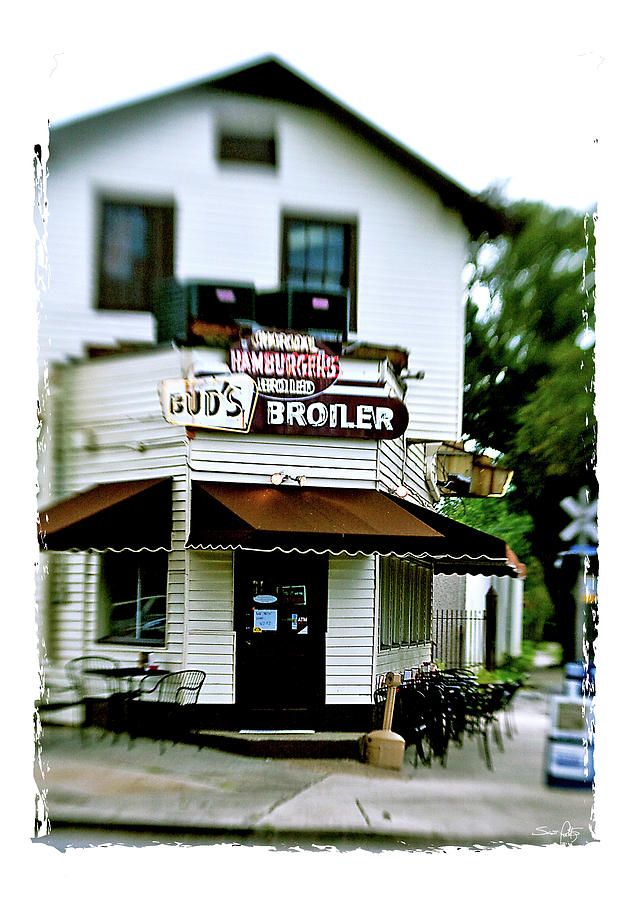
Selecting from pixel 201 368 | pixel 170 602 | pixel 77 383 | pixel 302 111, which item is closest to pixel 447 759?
pixel 170 602

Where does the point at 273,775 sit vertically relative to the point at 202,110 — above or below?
below

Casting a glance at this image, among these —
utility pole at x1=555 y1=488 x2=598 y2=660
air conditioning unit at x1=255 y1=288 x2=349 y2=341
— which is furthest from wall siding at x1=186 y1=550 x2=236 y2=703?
utility pole at x1=555 y1=488 x2=598 y2=660

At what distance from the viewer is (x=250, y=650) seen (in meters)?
6.80

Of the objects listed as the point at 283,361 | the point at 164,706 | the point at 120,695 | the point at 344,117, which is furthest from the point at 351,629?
the point at 344,117

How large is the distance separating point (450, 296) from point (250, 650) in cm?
273

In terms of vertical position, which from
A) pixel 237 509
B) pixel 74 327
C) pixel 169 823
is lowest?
pixel 169 823

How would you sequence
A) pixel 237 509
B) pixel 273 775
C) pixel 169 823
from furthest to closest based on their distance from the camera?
1. pixel 237 509
2. pixel 273 775
3. pixel 169 823

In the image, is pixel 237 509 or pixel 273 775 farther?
pixel 237 509

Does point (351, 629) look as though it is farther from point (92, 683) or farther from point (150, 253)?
point (150, 253)

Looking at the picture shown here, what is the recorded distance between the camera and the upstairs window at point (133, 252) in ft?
19.1

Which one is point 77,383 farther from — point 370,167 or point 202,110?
point 370,167

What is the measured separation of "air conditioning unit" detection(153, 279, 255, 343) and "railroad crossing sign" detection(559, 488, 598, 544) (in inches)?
85.7

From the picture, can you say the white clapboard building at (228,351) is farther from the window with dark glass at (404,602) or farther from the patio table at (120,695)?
the window with dark glass at (404,602)

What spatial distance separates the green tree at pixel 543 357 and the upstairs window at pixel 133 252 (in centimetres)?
183
